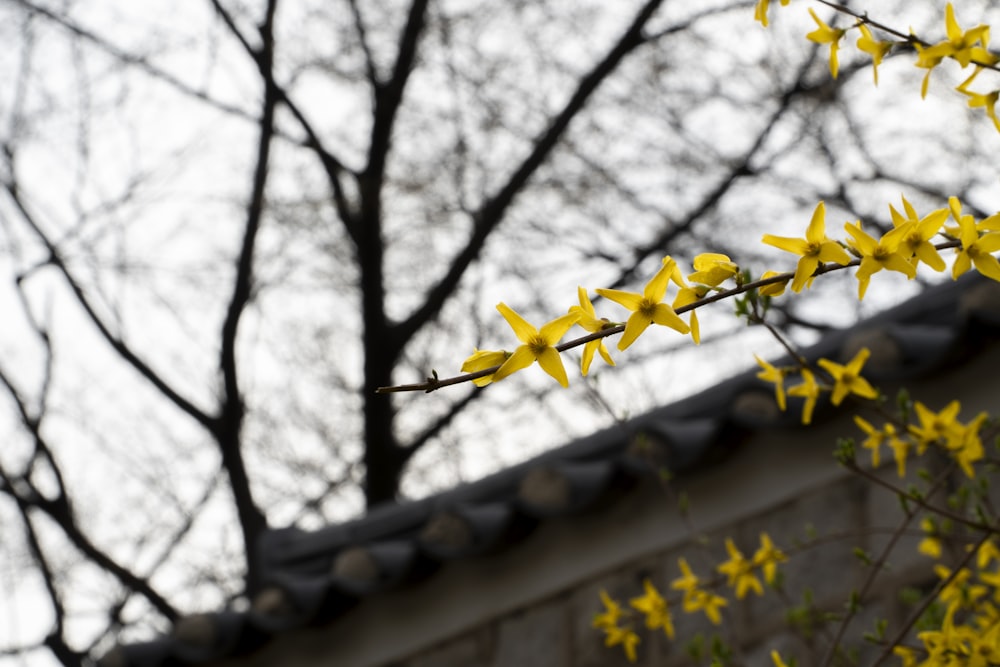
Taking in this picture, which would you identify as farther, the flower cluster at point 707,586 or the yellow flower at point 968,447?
the flower cluster at point 707,586

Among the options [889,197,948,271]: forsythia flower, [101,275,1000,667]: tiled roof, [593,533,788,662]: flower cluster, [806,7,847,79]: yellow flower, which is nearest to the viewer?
[889,197,948,271]: forsythia flower

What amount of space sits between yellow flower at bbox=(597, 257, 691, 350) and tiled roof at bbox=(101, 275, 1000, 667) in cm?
124

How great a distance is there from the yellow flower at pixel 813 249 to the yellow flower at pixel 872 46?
10.8 inches

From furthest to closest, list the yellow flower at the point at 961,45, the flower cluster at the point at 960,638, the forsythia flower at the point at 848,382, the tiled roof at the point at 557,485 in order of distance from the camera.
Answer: the tiled roof at the point at 557,485 < the forsythia flower at the point at 848,382 < the flower cluster at the point at 960,638 < the yellow flower at the point at 961,45

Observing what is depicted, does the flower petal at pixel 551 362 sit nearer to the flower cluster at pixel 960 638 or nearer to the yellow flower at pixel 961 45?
the yellow flower at pixel 961 45

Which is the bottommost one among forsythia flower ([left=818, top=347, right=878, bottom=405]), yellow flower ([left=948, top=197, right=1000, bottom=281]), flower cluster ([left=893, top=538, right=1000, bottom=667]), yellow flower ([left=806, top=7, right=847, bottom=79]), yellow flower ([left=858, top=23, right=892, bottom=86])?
flower cluster ([left=893, top=538, right=1000, bottom=667])

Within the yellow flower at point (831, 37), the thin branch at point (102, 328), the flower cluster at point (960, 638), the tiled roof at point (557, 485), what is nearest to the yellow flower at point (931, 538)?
the flower cluster at point (960, 638)

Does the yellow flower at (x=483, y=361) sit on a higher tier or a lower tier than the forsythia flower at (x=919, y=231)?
lower

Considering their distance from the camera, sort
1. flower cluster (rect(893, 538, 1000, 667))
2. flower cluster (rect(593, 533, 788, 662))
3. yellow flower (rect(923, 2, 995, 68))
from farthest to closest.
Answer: flower cluster (rect(593, 533, 788, 662)), flower cluster (rect(893, 538, 1000, 667)), yellow flower (rect(923, 2, 995, 68))

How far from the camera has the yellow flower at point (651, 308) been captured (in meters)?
1.15

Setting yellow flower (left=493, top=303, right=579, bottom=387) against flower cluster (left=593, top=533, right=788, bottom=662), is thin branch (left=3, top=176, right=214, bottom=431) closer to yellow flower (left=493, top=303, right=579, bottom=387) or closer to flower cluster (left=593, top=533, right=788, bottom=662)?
flower cluster (left=593, top=533, right=788, bottom=662)

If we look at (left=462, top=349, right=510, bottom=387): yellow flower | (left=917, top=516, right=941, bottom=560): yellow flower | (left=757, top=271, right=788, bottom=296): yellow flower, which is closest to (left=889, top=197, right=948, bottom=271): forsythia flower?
(left=757, top=271, right=788, bottom=296): yellow flower

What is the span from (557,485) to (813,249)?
1.74 m

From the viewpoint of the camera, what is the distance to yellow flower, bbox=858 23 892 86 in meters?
1.38
